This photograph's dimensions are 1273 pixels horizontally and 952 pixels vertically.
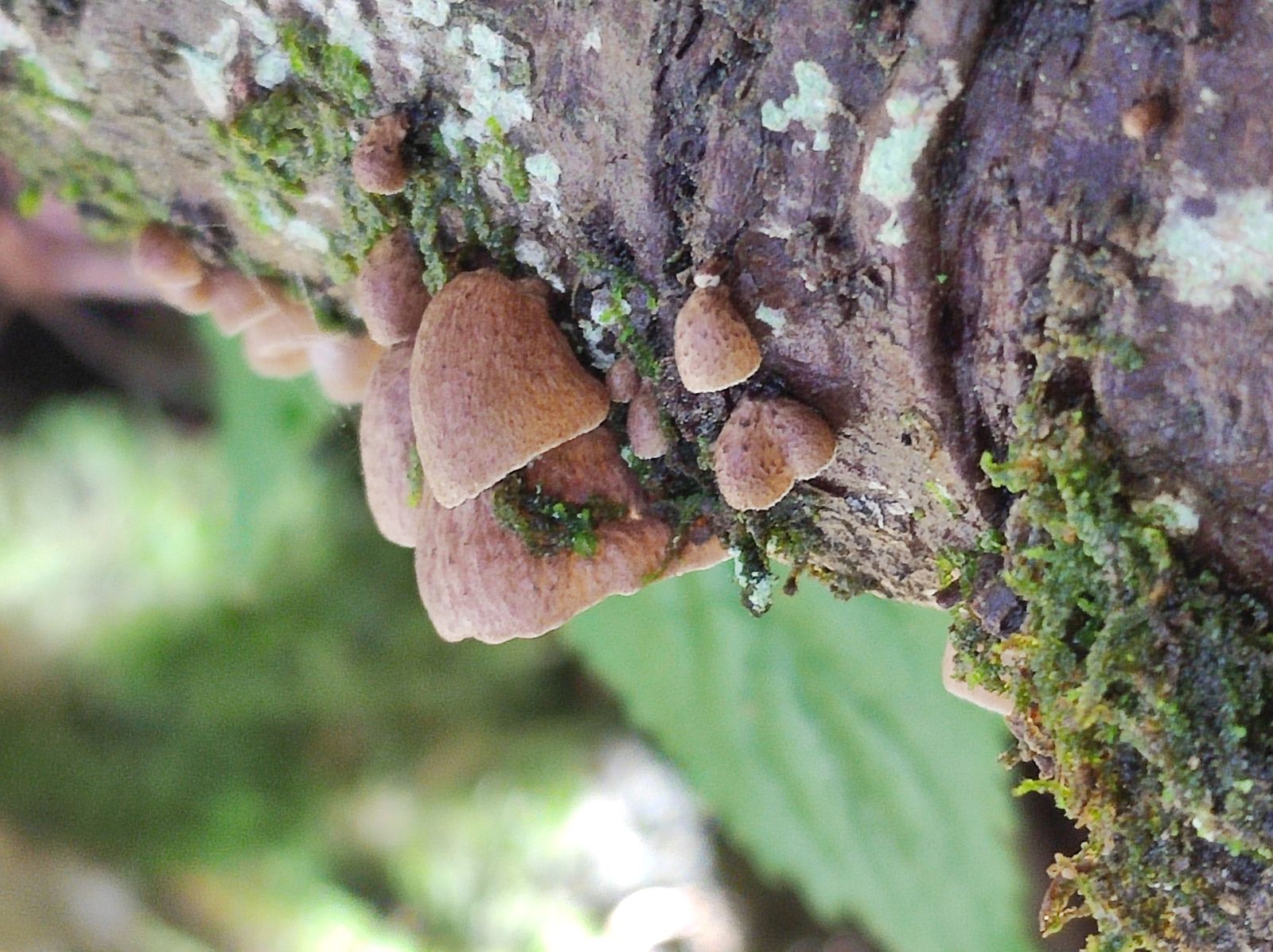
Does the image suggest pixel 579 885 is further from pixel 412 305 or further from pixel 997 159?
pixel 997 159

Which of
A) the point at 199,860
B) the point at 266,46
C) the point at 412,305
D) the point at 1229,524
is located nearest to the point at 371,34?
the point at 266,46

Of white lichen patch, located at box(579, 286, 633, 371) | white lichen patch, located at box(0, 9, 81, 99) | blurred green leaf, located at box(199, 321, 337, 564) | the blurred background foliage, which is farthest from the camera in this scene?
the blurred background foliage

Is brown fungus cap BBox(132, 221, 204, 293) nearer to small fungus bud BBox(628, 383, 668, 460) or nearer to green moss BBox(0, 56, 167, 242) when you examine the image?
green moss BBox(0, 56, 167, 242)

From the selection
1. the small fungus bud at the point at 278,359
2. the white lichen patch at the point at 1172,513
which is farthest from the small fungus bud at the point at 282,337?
the white lichen patch at the point at 1172,513

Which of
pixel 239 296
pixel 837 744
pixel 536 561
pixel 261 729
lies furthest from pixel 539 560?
pixel 261 729

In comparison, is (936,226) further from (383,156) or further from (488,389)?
(383,156)

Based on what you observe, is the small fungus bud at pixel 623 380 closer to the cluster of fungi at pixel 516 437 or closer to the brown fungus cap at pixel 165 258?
the cluster of fungi at pixel 516 437

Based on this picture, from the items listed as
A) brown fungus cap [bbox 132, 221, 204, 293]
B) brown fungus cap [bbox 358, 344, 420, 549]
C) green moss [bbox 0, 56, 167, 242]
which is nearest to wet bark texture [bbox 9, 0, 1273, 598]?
brown fungus cap [bbox 358, 344, 420, 549]
